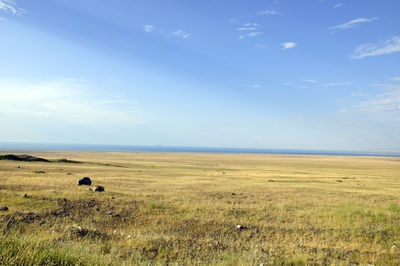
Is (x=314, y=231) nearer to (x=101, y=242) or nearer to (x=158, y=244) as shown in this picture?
(x=158, y=244)

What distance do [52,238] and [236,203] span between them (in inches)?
500

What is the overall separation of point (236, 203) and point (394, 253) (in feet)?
34.9

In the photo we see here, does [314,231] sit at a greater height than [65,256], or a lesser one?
lesser

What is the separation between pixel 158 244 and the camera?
998 cm

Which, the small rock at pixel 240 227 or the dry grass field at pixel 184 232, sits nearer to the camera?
the dry grass field at pixel 184 232

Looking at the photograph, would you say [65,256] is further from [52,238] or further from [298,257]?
[298,257]

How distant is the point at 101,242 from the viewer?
32.1 ft

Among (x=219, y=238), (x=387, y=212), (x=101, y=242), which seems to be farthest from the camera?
(x=387, y=212)

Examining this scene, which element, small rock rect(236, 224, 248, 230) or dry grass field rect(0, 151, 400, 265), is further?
small rock rect(236, 224, 248, 230)

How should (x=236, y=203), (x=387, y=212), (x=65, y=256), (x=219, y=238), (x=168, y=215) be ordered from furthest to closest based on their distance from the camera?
(x=236, y=203), (x=387, y=212), (x=168, y=215), (x=219, y=238), (x=65, y=256)

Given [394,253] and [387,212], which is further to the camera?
[387,212]

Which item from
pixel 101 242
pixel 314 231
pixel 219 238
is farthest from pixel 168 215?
pixel 314 231

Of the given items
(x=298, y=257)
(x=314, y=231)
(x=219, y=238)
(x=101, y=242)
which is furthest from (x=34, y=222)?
(x=314, y=231)

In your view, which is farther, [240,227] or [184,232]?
[240,227]
